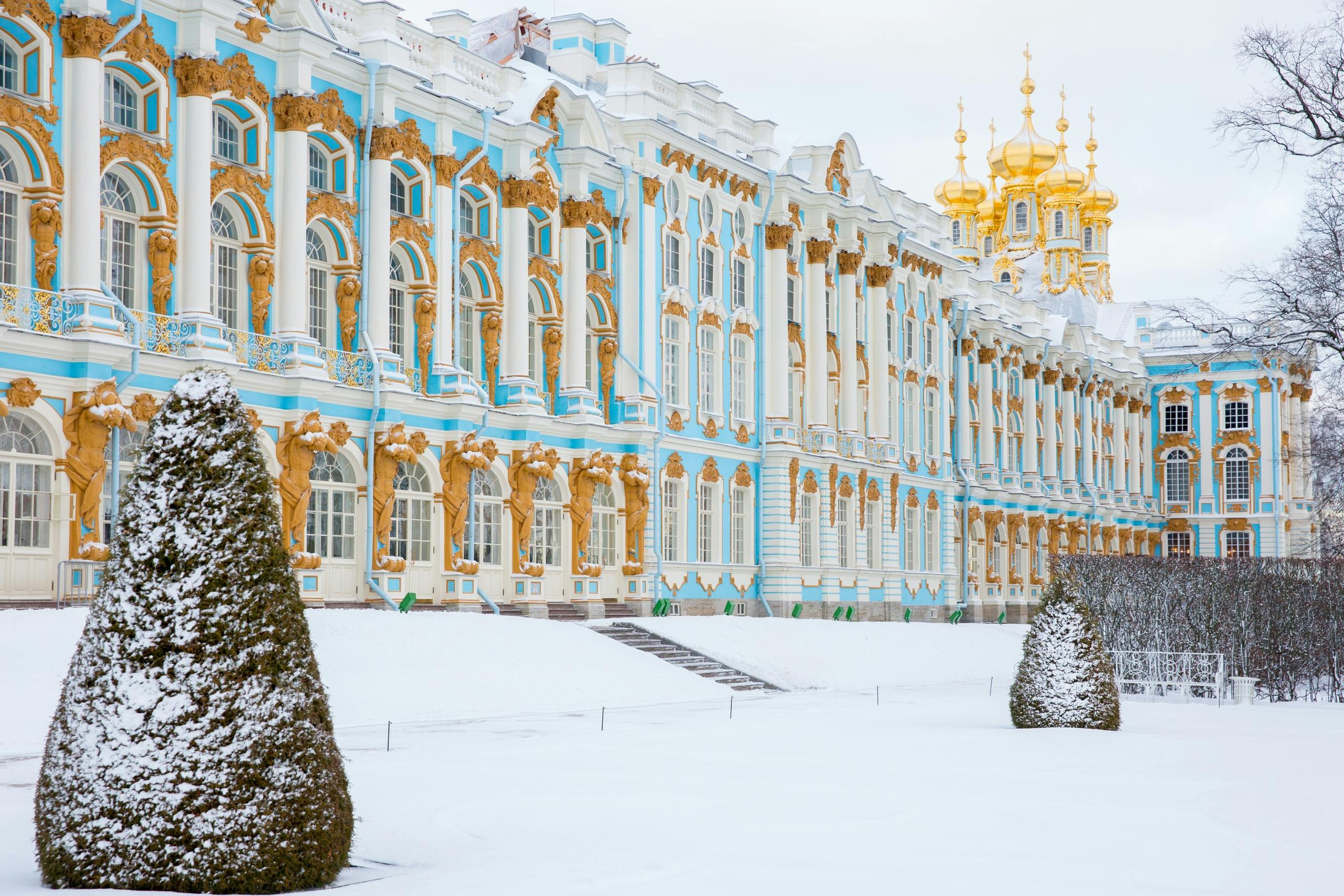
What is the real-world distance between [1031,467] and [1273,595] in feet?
102

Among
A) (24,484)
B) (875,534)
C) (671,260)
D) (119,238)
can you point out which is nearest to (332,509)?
(119,238)

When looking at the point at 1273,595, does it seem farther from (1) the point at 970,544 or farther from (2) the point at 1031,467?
(2) the point at 1031,467

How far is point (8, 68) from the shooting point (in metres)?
22.5

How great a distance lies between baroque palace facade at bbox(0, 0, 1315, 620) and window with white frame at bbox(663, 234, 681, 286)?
9 centimetres

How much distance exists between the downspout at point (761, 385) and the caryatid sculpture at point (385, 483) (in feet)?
44.8

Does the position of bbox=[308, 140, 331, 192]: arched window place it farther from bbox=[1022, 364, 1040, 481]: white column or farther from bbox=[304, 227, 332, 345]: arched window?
bbox=[1022, 364, 1040, 481]: white column

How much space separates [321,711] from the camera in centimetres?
895

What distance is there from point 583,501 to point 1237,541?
45056mm

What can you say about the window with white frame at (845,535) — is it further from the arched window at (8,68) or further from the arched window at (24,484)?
the arched window at (8,68)

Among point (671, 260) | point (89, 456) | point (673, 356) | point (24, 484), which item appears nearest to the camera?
point (24, 484)

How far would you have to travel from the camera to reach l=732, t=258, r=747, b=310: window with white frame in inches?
1556

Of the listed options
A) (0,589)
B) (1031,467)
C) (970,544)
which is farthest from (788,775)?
(1031,467)

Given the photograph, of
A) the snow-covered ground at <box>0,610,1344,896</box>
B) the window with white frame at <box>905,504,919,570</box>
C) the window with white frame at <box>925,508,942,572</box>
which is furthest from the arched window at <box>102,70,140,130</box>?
the window with white frame at <box>925,508,942,572</box>

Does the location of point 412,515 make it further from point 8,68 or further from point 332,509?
point 8,68
